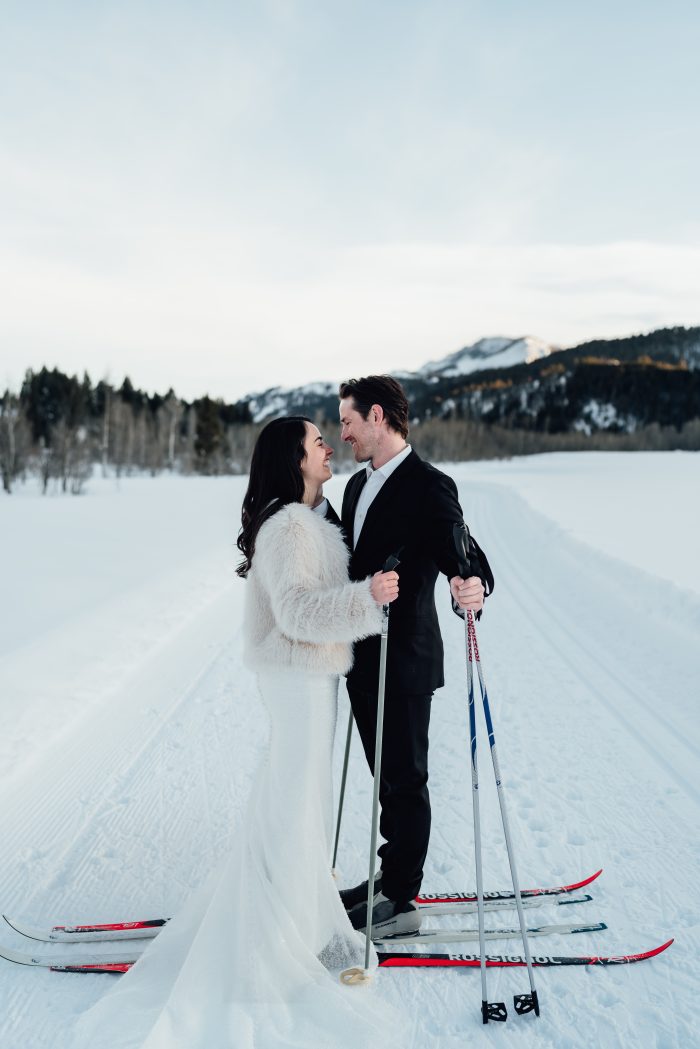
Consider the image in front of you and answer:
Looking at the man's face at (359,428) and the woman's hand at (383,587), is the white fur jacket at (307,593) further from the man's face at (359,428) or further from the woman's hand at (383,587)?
the man's face at (359,428)

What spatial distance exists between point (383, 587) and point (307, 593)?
27 centimetres

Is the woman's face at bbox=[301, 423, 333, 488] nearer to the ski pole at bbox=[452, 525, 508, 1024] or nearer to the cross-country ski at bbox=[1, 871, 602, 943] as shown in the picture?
the ski pole at bbox=[452, 525, 508, 1024]

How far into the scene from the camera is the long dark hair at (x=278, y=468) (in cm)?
258

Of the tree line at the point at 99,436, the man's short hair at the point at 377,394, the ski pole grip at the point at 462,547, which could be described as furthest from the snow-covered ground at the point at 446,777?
the tree line at the point at 99,436

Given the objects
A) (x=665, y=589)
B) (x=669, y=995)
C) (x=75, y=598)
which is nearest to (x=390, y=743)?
(x=669, y=995)

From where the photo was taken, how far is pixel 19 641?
7004 mm

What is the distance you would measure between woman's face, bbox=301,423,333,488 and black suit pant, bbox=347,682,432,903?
92 cm

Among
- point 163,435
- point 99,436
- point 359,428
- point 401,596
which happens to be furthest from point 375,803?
point 163,435

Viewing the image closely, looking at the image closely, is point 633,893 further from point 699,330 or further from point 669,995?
point 699,330

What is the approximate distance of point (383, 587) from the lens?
246 centimetres

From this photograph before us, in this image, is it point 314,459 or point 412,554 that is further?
point 412,554

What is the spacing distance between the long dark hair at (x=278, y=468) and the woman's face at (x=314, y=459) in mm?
20

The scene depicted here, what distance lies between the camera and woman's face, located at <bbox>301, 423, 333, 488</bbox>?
2.61 metres

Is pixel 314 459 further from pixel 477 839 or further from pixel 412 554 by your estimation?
pixel 477 839
